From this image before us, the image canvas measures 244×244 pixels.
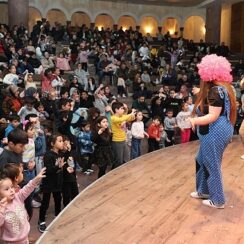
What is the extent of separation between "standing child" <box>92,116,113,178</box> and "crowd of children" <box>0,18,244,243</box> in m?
0.01

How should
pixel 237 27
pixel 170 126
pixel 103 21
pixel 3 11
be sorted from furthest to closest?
pixel 103 21, pixel 3 11, pixel 237 27, pixel 170 126

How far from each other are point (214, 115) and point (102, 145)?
275 cm

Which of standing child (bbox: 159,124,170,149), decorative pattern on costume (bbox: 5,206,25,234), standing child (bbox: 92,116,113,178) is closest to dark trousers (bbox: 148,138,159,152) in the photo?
standing child (bbox: 159,124,170,149)

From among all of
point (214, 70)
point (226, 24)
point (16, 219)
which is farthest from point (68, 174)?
point (226, 24)

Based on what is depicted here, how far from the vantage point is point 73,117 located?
7883 mm

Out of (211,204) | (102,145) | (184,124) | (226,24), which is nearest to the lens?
(211,204)

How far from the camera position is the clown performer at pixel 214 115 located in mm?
4245

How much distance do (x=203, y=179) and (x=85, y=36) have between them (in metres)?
14.5

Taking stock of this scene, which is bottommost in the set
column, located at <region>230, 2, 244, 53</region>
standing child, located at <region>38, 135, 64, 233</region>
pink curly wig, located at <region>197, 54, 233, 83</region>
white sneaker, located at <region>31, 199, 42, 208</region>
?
white sneaker, located at <region>31, 199, 42, 208</region>

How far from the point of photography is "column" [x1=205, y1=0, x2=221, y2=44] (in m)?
23.3

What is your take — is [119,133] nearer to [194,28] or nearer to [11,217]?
[11,217]

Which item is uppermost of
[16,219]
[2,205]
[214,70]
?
[214,70]

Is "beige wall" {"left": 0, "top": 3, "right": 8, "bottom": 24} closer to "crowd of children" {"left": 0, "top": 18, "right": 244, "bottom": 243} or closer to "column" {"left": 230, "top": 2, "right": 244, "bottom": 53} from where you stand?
"crowd of children" {"left": 0, "top": 18, "right": 244, "bottom": 243}

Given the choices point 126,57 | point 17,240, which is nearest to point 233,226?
point 17,240
